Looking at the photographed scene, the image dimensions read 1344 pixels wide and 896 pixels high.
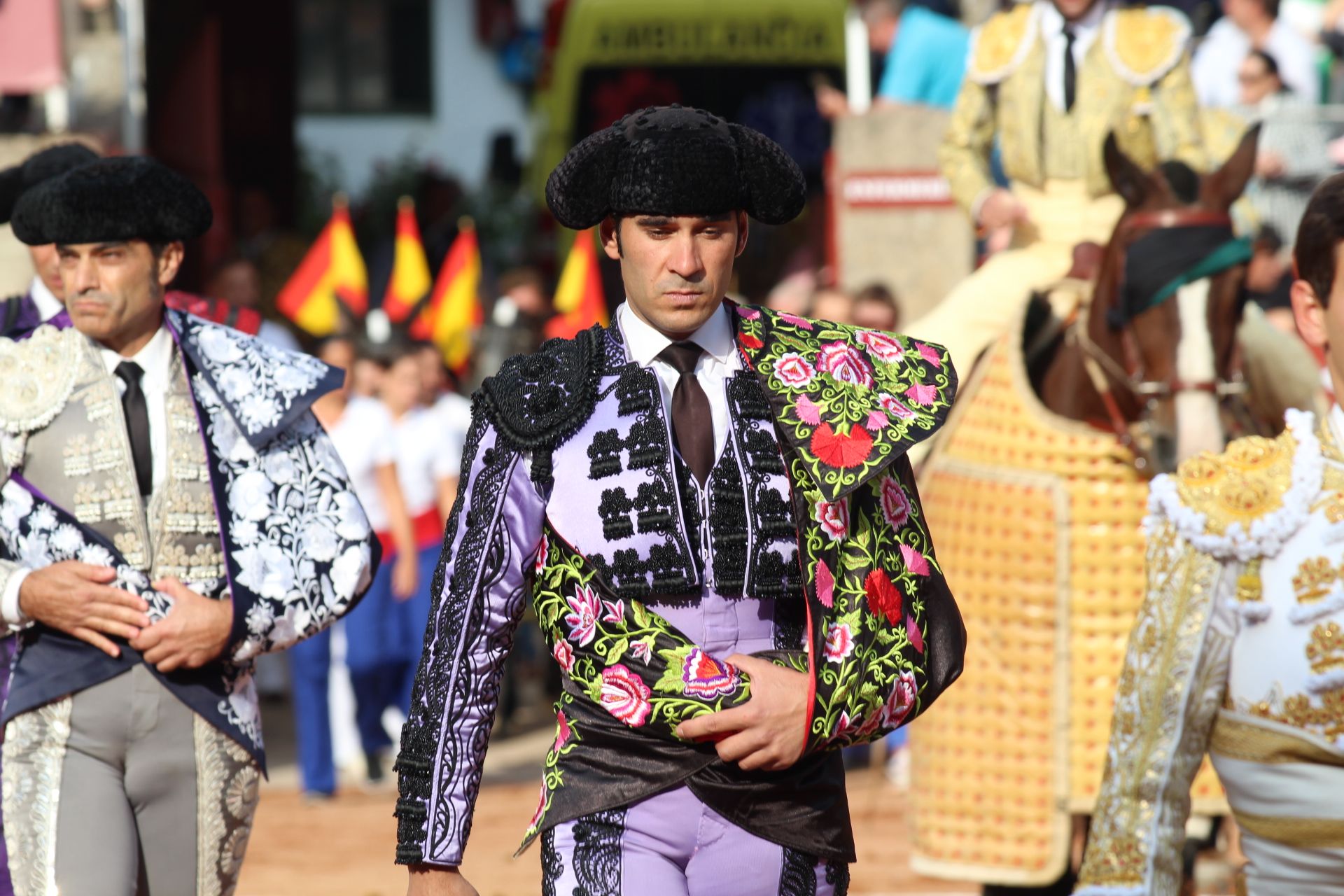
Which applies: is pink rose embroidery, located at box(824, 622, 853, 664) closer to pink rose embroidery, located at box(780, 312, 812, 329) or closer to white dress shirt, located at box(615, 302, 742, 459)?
white dress shirt, located at box(615, 302, 742, 459)

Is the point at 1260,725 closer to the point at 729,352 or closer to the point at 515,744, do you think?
the point at 729,352

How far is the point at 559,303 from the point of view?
43.1 feet

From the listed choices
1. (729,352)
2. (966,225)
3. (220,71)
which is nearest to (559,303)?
(966,225)

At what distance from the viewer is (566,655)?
351 cm

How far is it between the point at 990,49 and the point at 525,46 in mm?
19003

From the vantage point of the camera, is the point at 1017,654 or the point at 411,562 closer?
the point at 1017,654

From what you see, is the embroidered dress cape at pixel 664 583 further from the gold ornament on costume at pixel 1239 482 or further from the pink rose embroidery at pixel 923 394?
the gold ornament on costume at pixel 1239 482

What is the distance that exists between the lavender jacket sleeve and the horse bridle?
2.69m

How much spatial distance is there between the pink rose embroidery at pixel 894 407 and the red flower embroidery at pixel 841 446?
7 centimetres

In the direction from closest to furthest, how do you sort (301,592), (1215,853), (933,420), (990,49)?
(933,420)
(301,592)
(990,49)
(1215,853)

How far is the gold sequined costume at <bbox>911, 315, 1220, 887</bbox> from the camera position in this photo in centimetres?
615

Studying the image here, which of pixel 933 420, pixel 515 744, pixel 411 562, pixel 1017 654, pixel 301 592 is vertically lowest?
pixel 515 744

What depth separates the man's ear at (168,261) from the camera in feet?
15.2

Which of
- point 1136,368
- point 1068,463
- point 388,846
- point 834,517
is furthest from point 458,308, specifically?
point 834,517
